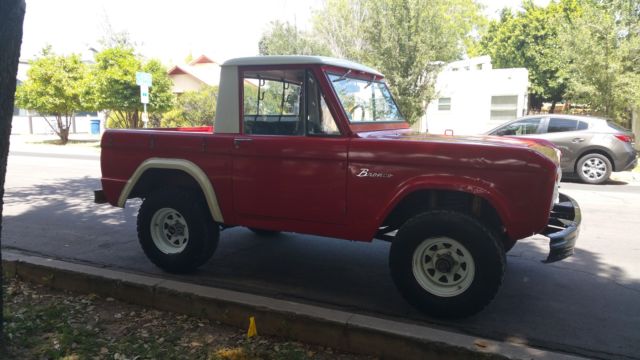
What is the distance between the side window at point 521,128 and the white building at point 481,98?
1039cm

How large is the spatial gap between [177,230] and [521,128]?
983cm

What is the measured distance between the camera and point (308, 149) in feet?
13.2

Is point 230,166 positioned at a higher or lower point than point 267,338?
higher

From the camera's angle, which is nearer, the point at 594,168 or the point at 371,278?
the point at 371,278

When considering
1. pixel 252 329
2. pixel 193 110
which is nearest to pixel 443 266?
pixel 252 329

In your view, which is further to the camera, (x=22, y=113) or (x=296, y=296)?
(x=22, y=113)

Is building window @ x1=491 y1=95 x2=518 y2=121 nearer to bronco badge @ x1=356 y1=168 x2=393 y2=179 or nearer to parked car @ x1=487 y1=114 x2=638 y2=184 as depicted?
parked car @ x1=487 y1=114 x2=638 y2=184

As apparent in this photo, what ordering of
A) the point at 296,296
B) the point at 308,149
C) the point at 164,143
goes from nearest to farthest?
the point at 308,149
the point at 296,296
the point at 164,143

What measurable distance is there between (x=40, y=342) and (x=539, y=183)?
11.8 ft

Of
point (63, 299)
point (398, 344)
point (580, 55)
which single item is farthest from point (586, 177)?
point (63, 299)

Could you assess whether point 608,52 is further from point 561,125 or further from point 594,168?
point 594,168

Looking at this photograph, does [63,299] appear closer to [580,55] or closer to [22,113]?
[580,55]

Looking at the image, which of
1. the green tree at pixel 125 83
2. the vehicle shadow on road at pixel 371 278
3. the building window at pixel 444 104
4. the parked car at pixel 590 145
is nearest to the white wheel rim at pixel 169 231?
the vehicle shadow on road at pixel 371 278

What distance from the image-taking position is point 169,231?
15.8ft
